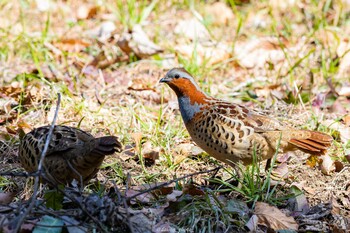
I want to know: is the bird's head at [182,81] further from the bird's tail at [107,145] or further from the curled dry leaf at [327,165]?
the bird's tail at [107,145]

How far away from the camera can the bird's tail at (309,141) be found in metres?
4.52

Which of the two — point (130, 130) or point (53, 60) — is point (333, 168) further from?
point (53, 60)

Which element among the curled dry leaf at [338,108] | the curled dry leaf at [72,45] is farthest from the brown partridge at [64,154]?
the curled dry leaf at [72,45]

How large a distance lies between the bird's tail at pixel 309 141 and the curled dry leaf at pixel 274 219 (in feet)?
2.16

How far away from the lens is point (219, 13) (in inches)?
328

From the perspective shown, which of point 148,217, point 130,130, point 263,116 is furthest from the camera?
point 130,130

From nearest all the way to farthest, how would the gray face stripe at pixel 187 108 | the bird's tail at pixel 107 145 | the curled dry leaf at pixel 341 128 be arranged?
the bird's tail at pixel 107 145 → the gray face stripe at pixel 187 108 → the curled dry leaf at pixel 341 128

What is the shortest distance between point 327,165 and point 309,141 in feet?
1.49

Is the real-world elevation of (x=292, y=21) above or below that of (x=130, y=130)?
above

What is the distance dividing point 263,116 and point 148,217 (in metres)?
1.30

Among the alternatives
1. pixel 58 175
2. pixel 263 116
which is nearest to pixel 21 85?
pixel 58 175

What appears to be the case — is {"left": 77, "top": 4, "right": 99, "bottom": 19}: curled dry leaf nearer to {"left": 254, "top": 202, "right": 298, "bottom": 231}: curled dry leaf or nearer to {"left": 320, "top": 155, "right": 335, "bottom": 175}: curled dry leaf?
{"left": 320, "top": 155, "right": 335, "bottom": 175}: curled dry leaf

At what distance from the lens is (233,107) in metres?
4.71

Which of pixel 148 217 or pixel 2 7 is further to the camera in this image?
pixel 2 7
